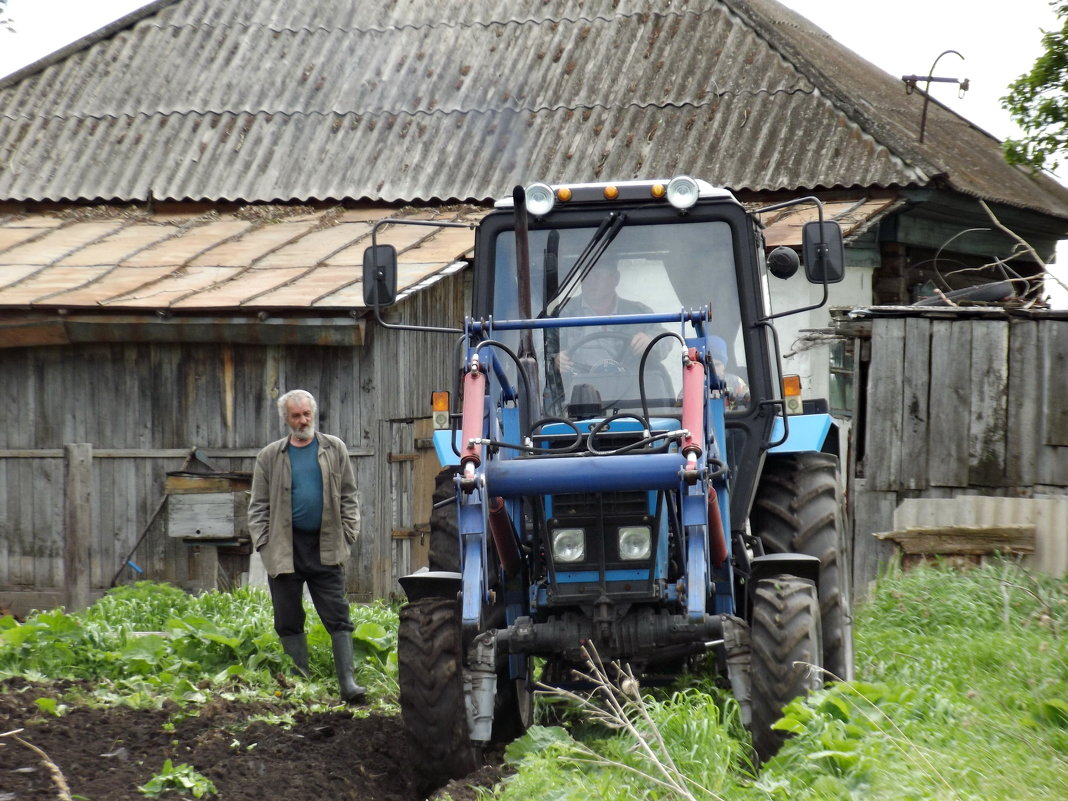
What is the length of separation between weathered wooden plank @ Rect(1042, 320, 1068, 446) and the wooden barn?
2424 mm

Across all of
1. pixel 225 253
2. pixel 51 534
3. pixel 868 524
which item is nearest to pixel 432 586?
pixel 868 524

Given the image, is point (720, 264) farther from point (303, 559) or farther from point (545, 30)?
point (545, 30)

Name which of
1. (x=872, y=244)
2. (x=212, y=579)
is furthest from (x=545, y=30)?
(x=212, y=579)

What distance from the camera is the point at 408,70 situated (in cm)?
1652

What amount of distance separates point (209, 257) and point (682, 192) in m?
8.09

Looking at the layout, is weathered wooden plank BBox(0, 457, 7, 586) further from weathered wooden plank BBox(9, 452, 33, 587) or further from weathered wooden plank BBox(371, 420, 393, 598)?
weathered wooden plank BBox(371, 420, 393, 598)

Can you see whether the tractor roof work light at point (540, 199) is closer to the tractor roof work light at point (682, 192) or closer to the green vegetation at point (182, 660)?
the tractor roof work light at point (682, 192)

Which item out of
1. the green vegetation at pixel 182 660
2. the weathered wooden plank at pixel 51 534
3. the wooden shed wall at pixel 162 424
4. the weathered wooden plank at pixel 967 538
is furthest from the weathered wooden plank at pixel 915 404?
the weathered wooden plank at pixel 51 534

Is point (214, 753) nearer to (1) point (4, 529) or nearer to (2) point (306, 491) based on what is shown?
(2) point (306, 491)

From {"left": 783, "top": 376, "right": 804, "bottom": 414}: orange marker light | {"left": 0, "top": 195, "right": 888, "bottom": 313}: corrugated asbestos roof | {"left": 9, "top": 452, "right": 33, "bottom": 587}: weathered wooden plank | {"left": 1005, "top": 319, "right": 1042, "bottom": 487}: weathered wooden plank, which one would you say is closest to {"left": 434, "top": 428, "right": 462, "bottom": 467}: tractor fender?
{"left": 783, "top": 376, "right": 804, "bottom": 414}: orange marker light

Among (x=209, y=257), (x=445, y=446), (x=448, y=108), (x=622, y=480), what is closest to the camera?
(x=622, y=480)

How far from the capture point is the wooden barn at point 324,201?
12273mm

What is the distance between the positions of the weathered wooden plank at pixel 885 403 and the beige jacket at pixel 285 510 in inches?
189

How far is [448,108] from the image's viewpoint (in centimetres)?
1587
